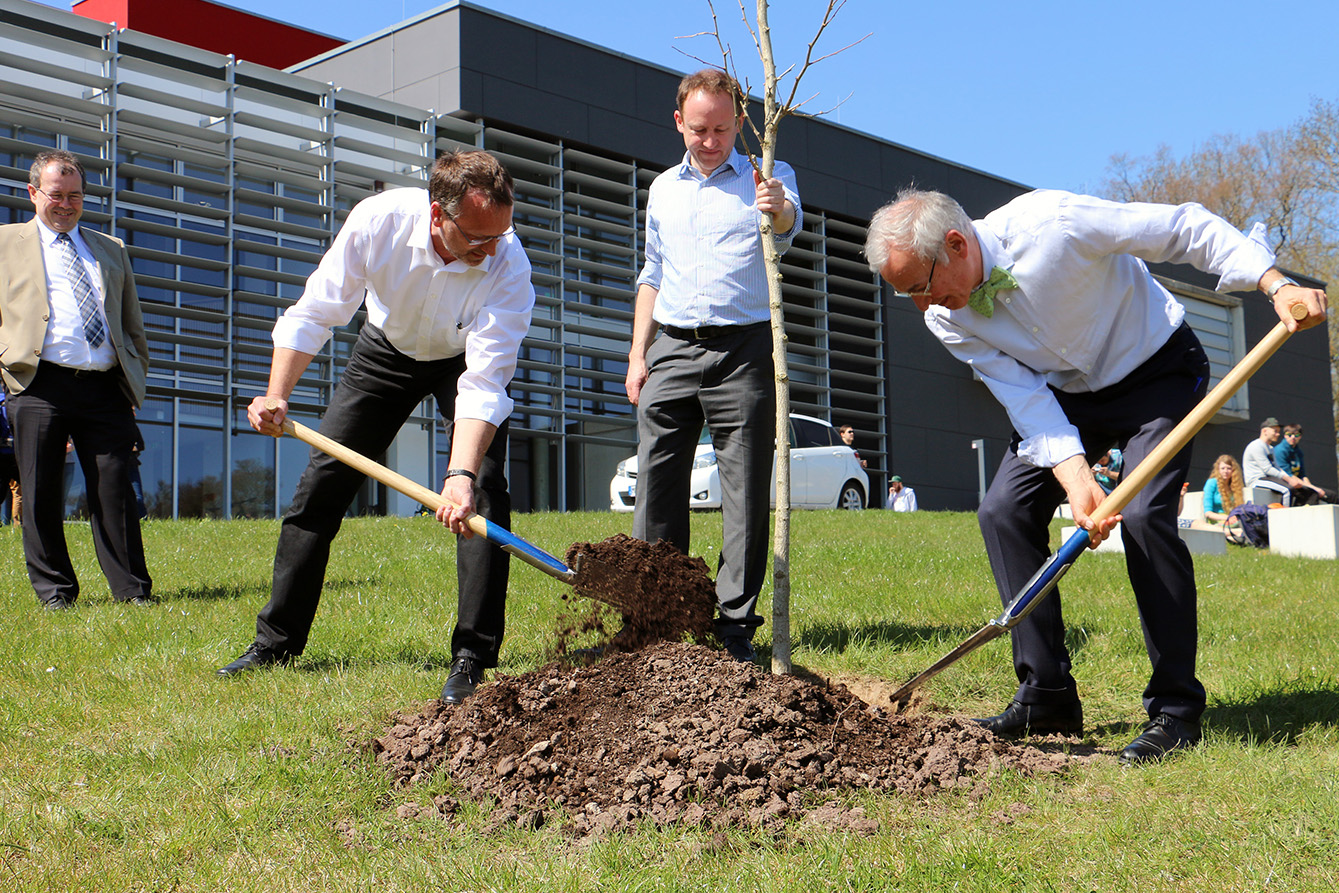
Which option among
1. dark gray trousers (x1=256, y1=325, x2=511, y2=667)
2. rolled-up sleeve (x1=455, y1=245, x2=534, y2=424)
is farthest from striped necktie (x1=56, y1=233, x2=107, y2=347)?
rolled-up sleeve (x1=455, y1=245, x2=534, y2=424)

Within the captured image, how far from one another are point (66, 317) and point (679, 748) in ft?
15.9

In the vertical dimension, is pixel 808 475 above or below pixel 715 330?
below

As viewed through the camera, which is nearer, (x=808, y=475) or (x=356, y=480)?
(x=356, y=480)

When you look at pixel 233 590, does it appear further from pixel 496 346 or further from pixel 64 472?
pixel 496 346

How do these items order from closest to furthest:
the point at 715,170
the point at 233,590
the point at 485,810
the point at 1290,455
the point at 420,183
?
the point at 485,810 → the point at 715,170 → the point at 233,590 → the point at 1290,455 → the point at 420,183

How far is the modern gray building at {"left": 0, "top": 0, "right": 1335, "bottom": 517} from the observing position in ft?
55.7

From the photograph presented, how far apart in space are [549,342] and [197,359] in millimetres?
6337

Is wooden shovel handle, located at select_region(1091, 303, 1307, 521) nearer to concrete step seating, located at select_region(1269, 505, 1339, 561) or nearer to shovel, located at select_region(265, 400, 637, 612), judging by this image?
shovel, located at select_region(265, 400, 637, 612)

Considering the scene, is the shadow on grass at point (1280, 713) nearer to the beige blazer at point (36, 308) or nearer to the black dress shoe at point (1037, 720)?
the black dress shoe at point (1037, 720)

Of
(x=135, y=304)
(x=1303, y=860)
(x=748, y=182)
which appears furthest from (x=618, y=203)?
(x=1303, y=860)

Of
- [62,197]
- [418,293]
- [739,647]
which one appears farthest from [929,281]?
[62,197]

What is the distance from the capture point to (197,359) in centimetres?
1730

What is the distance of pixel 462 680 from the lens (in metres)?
4.22

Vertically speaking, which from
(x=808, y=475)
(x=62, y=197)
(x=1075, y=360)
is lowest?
(x=808, y=475)
